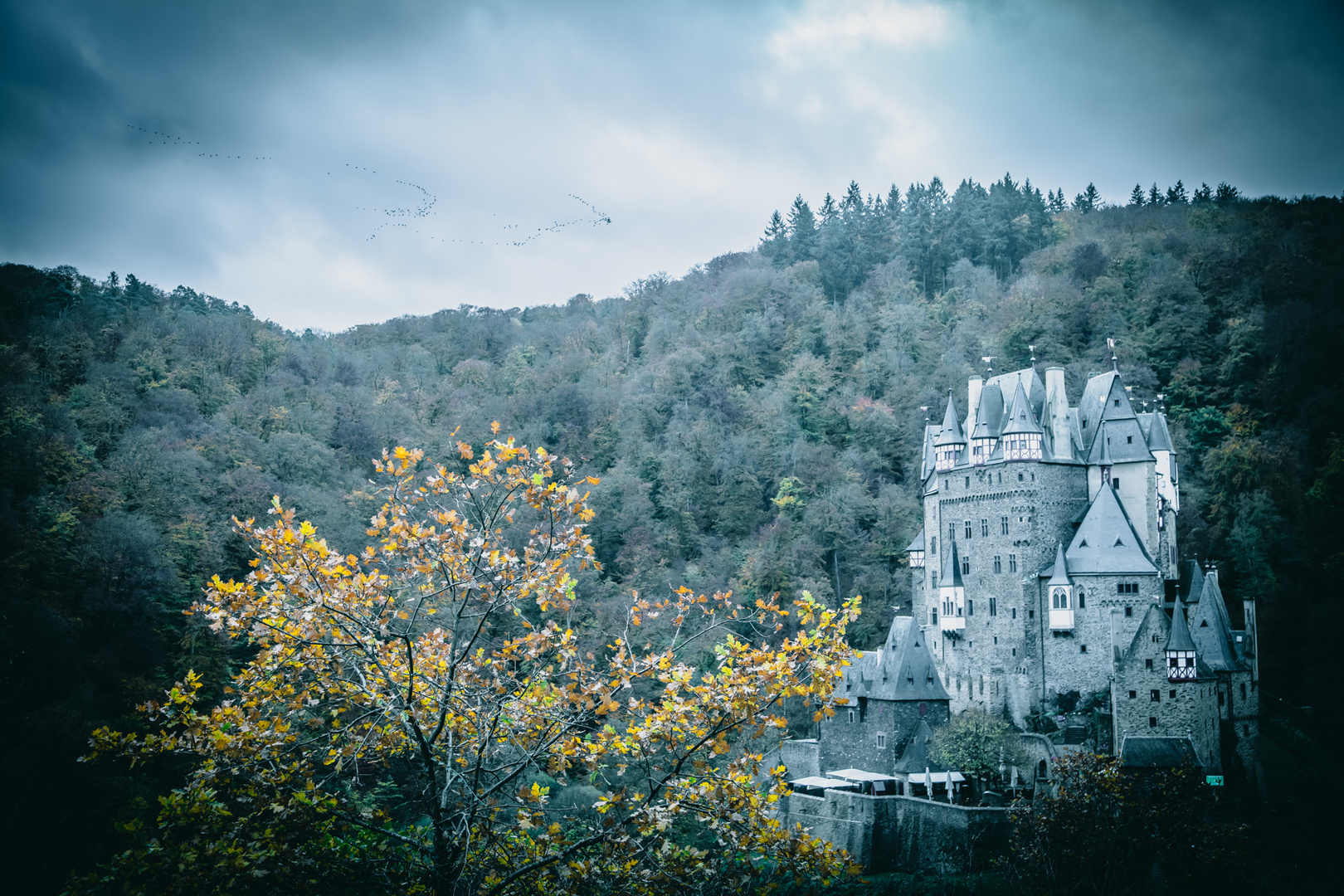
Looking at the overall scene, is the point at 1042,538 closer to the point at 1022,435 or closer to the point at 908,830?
the point at 1022,435

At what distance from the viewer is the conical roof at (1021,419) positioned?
1527 inches

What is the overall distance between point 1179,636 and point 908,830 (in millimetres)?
11254

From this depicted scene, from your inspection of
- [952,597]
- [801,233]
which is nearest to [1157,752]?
[952,597]

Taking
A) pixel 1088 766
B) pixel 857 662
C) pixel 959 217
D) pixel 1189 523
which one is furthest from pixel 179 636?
pixel 959 217

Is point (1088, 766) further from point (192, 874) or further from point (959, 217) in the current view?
point (959, 217)

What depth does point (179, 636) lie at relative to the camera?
36.2 m

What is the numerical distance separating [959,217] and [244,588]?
2977 inches

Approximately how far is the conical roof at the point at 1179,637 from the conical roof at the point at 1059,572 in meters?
4.57

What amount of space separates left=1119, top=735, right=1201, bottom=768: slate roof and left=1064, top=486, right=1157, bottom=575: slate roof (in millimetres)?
6669

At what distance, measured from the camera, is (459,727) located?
8.63 m

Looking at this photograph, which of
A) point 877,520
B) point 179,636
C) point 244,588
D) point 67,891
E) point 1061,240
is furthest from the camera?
point 1061,240

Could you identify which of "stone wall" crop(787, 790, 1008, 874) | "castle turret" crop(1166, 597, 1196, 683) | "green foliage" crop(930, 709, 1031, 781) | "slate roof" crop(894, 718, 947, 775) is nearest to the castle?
"castle turret" crop(1166, 597, 1196, 683)

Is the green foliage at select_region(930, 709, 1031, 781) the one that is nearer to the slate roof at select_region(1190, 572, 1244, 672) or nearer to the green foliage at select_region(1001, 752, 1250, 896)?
the slate roof at select_region(1190, 572, 1244, 672)

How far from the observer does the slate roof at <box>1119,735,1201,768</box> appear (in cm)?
3014
